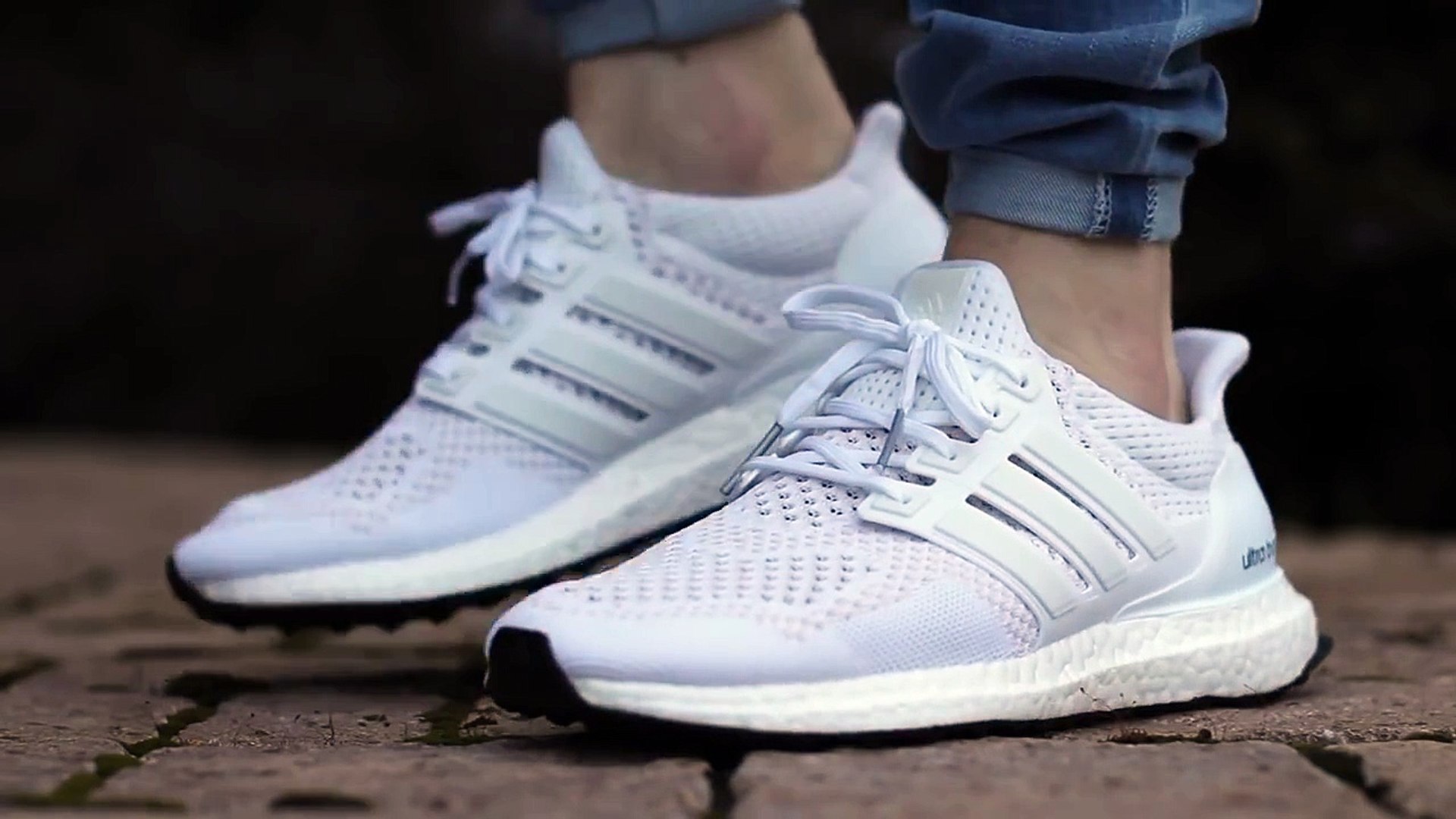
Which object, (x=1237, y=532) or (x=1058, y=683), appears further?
(x=1237, y=532)

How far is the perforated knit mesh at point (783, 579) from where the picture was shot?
3.22ft

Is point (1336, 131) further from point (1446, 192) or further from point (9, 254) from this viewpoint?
point (9, 254)

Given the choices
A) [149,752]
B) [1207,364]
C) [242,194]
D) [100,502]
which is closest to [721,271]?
[1207,364]

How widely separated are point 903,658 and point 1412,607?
106 cm

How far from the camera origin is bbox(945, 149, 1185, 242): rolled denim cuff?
1.12m

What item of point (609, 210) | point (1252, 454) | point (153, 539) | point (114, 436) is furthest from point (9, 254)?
point (609, 210)

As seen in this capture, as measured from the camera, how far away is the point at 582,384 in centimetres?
142

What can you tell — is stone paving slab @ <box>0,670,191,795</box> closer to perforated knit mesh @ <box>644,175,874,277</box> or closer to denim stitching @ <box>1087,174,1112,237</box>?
perforated knit mesh @ <box>644,175,874,277</box>

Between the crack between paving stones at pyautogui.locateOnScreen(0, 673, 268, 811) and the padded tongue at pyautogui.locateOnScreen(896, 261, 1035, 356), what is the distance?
527 mm

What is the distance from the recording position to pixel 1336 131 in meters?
3.54

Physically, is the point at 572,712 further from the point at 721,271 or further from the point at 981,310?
the point at 721,271

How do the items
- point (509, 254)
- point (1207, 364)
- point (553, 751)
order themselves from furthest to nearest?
point (509, 254)
point (1207, 364)
point (553, 751)

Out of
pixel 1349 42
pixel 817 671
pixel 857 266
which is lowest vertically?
pixel 817 671

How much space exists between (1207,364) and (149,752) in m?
0.72
